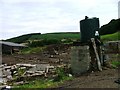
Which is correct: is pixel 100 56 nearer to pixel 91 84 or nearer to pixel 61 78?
pixel 61 78

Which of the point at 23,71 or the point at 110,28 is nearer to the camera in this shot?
the point at 23,71

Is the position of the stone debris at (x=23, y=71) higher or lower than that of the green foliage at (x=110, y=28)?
lower

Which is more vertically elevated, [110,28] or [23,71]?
[110,28]

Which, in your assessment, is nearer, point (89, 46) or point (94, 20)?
point (89, 46)

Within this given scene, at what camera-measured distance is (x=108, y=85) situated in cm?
1175

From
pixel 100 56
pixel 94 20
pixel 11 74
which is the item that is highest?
pixel 94 20

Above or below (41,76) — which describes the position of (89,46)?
above

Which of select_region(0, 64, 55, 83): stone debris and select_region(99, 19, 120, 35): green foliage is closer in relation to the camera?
select_region(0, 64, 55, 83): stone debris

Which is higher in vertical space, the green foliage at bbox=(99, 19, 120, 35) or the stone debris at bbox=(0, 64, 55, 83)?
the green foliage at bbox=(99, 19, 120, 35)

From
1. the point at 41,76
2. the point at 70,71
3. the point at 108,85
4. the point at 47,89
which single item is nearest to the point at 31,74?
the point at 41,76

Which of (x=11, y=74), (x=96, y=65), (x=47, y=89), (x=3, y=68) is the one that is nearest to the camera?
(x=47, y=89)

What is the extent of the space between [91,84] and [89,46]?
4.64 metres

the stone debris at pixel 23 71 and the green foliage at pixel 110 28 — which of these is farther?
the green foliage at pixel 110 28

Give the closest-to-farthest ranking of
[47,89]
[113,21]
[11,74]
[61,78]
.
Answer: [47,89], [61,78], [11,74], [113,21]
